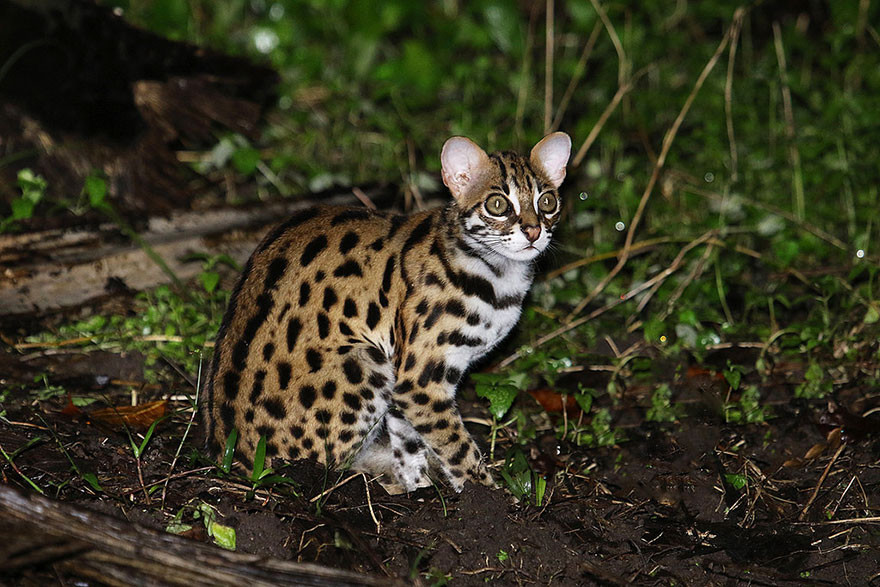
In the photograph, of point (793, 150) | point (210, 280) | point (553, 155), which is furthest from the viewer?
point (793, 150)

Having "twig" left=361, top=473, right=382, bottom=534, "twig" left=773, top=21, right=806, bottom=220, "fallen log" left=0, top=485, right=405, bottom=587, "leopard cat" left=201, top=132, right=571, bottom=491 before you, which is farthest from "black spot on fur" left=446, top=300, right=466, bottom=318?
"twig" left=773, top=21, right=806, bottom=220

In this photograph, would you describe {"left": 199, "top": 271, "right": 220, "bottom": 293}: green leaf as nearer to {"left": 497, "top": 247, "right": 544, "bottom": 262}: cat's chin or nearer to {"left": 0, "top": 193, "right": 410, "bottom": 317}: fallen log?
{"left": 0, "top": 193, "right": 410, "bottom": 317}: fallen log

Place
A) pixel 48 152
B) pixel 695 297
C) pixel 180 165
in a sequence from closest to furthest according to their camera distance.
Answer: pixel 695 297 < pixel 48 152 < pixel 180 165

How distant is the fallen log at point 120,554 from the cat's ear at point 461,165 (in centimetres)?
200

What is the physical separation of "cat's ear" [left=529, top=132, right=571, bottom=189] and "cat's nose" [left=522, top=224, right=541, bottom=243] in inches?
13.6

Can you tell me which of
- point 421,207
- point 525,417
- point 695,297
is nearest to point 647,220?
point 695,297

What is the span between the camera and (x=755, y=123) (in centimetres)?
755

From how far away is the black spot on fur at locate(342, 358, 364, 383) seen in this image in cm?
418

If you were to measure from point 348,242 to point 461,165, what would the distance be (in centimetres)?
66

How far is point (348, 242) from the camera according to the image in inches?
174

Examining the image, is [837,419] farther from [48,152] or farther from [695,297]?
[48,152]

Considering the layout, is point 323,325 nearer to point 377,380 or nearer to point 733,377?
point 377,380

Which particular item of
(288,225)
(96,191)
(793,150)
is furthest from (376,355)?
(793,150)

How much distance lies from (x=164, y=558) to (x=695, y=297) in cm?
382
